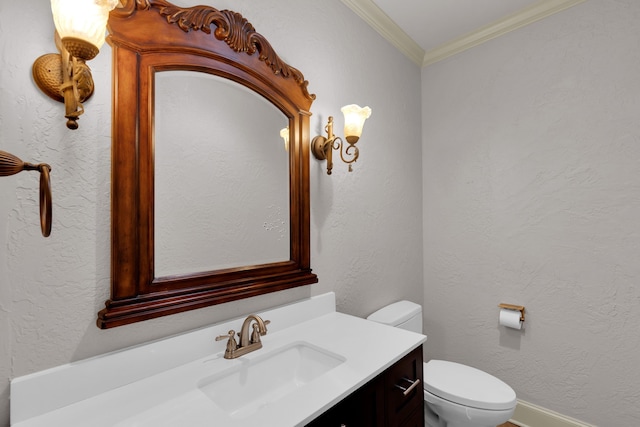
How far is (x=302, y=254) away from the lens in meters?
1.48

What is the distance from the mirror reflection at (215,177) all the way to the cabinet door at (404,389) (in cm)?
66

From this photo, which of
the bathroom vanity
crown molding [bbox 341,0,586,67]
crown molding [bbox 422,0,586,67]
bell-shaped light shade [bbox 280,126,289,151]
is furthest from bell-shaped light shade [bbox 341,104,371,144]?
crown molding [bbox 422,0,586,67]

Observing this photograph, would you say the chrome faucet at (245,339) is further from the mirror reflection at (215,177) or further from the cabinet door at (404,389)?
the cabinet door at (404,389)

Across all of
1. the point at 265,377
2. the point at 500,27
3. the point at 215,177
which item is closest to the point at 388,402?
the point at 265,377

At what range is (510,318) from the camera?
1977 mm

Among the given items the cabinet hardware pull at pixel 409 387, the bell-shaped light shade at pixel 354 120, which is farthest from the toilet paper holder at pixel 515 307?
the bell-shaped light shade at pixel 354 120

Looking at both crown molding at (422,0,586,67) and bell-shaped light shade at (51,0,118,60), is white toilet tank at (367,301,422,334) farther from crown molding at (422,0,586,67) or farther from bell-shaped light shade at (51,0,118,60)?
crown molding at (422,0,586,67)

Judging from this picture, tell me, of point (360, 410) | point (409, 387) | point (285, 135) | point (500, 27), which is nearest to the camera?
point (360, 410)

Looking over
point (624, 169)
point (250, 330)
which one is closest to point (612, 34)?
point (624, 169)

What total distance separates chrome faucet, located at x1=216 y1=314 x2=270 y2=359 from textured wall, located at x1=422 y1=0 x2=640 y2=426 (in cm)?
168

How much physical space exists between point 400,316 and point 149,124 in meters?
1.63

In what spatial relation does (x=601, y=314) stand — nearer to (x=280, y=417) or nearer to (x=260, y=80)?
(x=280, y=417)

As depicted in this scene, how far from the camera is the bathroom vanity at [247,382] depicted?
30.9 inches

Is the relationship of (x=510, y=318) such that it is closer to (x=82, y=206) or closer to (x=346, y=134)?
(x=346, y=134)
